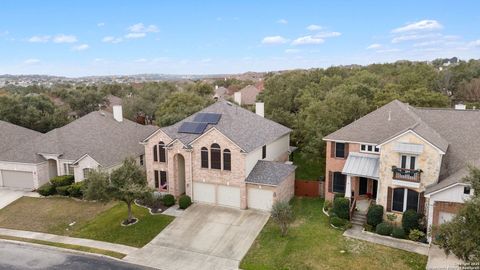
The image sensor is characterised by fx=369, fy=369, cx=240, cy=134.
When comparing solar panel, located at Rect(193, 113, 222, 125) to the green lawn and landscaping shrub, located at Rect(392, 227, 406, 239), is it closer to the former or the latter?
the green lawn

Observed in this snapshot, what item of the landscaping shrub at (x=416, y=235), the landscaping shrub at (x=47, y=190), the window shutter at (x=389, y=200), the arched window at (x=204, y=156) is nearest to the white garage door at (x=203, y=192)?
the arched window at (x=204, y=156)

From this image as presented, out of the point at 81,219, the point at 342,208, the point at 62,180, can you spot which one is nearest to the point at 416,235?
the point at 342,208

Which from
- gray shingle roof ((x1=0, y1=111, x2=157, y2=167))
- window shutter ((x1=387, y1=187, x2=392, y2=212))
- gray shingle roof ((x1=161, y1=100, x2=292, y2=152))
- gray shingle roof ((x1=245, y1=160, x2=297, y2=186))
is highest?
gray shingle roof ((x1=161, y1=100, x2=292, y2=152))

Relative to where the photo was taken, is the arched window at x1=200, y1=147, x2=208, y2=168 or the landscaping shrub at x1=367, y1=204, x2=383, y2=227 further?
the arched window at x1=200, y1=147, x2=208, y2=168

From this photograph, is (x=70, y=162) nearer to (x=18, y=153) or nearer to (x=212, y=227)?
(x=18, y=153)

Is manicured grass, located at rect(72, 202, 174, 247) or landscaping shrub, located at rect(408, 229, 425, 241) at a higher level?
landscaping shrub, located at rect(408, 229, 425, 241)

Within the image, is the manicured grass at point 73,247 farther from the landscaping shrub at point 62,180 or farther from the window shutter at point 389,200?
the window shutter at point 389,200

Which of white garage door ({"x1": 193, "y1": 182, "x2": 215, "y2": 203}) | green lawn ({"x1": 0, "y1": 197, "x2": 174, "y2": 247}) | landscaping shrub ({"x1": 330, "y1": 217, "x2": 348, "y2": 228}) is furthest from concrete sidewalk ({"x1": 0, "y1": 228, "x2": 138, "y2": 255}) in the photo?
landscaping shrub ({"x1": 330, "y1": 217, "x2": 348, "y2": 228})
